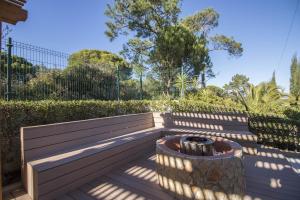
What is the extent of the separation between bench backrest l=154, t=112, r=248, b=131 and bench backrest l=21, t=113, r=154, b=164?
3.89ft

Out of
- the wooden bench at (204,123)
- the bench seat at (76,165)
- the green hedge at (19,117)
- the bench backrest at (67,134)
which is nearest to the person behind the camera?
the bench seat at (76,165)

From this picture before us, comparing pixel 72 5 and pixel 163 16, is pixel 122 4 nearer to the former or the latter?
pixel 163 16

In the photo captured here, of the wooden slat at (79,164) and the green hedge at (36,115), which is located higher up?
the green hedge at (36,115)

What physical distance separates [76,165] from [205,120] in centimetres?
381

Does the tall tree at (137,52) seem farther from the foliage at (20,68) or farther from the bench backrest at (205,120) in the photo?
the foliage at (20,68)

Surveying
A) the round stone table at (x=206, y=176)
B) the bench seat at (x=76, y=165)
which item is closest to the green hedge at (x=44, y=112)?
the bench seat at (x=76, y=165)

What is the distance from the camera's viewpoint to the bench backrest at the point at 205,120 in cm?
491

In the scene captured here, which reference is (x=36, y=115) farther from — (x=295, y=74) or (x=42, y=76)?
(x=295, y=74)

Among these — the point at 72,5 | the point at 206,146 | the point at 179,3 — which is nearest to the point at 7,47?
the point at 206,146

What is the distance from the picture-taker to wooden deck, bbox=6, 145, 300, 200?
2281mm

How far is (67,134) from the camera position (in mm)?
2975

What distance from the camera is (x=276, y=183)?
267 centimetres

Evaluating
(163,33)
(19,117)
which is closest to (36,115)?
(19,117)

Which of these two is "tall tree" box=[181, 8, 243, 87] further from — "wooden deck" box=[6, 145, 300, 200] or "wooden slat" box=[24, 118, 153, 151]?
"wooden deck" box=[6, 145, 300, 200]
